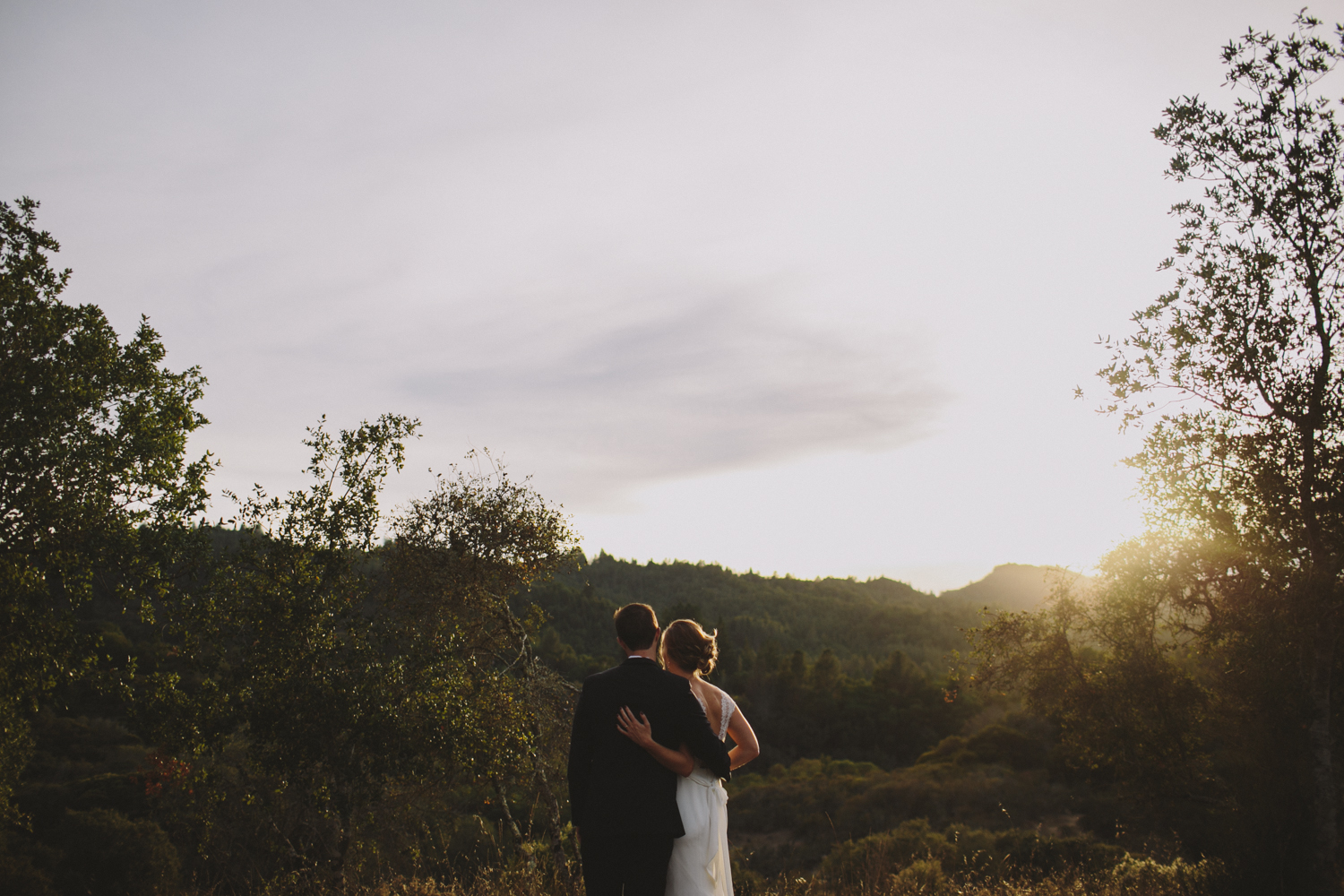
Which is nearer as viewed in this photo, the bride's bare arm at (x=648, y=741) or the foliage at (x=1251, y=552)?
the bride's bare arm at (x=648, y=741)

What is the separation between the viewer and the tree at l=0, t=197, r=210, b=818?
764 cm

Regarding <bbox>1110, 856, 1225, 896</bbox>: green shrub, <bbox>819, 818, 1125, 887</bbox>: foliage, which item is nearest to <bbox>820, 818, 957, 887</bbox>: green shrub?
<bbox>819, 818, 1125, 887</bbox>: foliage

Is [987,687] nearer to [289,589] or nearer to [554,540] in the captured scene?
[554,540]

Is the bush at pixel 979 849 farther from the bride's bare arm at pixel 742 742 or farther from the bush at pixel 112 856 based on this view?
the bush at pixel 112 856

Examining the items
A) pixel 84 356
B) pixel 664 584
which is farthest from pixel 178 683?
pixel 664 584

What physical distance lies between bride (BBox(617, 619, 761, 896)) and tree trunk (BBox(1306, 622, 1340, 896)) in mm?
8366

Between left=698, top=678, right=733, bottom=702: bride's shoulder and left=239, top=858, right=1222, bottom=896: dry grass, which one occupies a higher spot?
left=698, top=678, right=733, bottom=702: bride's shoulder

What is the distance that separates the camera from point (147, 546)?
7824mm

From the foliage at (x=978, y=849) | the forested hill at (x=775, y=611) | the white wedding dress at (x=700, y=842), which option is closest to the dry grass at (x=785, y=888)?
the white wedding dress at (x=700, y=842)

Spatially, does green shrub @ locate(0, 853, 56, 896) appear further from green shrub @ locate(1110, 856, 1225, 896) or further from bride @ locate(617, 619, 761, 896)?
green shrub @ locate(1110, 856, 1225, 896)

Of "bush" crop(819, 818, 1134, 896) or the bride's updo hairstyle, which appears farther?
"bush" crop(819, 818, 1134, 896)

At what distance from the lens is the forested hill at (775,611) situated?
159ft

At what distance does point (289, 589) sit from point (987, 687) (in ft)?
35.1

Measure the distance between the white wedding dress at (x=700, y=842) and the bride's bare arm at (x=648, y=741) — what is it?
16cm
